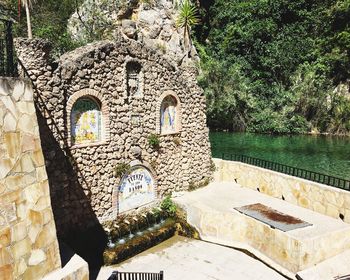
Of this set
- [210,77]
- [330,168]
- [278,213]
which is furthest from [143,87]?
[210,77]

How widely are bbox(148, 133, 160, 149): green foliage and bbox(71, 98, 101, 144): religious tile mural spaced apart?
83.0 inches

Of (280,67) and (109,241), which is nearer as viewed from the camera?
(109,241)

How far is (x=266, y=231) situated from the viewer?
9.42 metres

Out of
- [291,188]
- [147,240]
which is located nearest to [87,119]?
[147,240]

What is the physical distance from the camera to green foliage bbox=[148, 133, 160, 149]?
38.0 ft

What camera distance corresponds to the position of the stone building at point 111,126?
874 cm

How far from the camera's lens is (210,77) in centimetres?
3197

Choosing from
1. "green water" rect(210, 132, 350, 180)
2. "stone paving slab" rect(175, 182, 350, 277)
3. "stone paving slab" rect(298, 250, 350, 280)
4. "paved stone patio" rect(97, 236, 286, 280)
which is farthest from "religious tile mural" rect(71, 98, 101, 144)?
"green water" rect(210, 132, 350, 180)

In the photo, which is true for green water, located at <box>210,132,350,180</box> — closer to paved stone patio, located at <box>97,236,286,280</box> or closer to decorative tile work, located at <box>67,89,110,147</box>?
paved stone patio, located at <box>97,236,286,280</box>

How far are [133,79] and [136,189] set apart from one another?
3.91 metres

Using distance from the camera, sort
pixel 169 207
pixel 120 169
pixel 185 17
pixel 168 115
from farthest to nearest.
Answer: pixel 185 17 < pixel 168 115 < pixel 169 207 < pixel 120 169

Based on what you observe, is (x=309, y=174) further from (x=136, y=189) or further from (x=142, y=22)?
(x=142, y=22)

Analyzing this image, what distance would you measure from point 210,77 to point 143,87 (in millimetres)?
21703

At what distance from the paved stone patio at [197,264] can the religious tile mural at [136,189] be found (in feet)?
5.89
